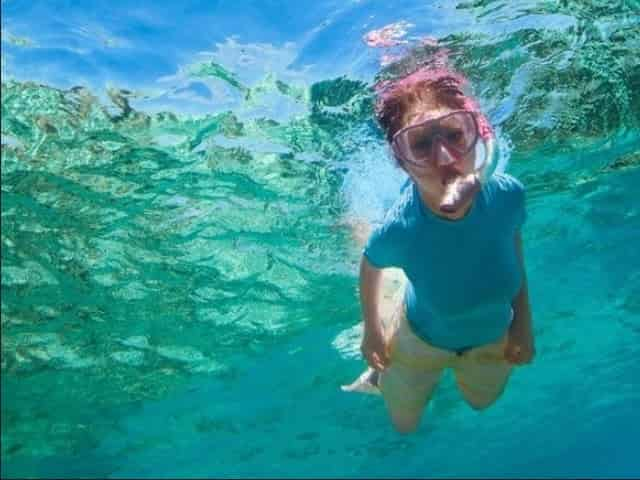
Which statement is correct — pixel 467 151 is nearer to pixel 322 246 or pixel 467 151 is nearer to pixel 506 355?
pixel 506 355

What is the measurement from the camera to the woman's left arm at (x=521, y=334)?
7598 millimetres

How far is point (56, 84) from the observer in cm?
955

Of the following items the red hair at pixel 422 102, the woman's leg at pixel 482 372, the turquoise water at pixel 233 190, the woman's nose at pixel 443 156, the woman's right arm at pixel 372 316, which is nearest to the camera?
the woman's nose at pixel 443 156

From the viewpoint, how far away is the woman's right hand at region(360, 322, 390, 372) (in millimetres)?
7637

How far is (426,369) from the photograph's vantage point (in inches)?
324

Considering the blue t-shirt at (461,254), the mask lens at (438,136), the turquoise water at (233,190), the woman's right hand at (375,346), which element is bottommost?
the woman's right hand at (375,346)

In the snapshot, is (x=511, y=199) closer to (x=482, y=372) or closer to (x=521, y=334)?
(x=521, y=334)

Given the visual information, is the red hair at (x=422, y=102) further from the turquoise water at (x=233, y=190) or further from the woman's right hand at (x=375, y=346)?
the turquoise water at (x=233, y=190)

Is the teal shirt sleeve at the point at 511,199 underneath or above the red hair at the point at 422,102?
underneath

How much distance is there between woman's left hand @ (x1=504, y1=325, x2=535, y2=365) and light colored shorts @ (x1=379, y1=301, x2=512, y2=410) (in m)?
0.08

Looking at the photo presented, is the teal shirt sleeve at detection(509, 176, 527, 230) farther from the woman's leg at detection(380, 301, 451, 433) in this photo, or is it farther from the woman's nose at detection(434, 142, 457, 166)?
the woman's leg at detection(380, 301, 451, 433)

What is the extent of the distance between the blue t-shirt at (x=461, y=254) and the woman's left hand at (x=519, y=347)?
39cm

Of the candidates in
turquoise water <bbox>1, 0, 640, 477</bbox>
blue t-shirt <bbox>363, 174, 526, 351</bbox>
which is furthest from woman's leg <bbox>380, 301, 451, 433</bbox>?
turquoise water <bbox>1, 0, 640, 477</bbox>

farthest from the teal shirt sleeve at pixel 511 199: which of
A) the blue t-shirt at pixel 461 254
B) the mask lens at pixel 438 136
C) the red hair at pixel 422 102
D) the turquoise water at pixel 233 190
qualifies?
the turquoise water at pixel 233 190
